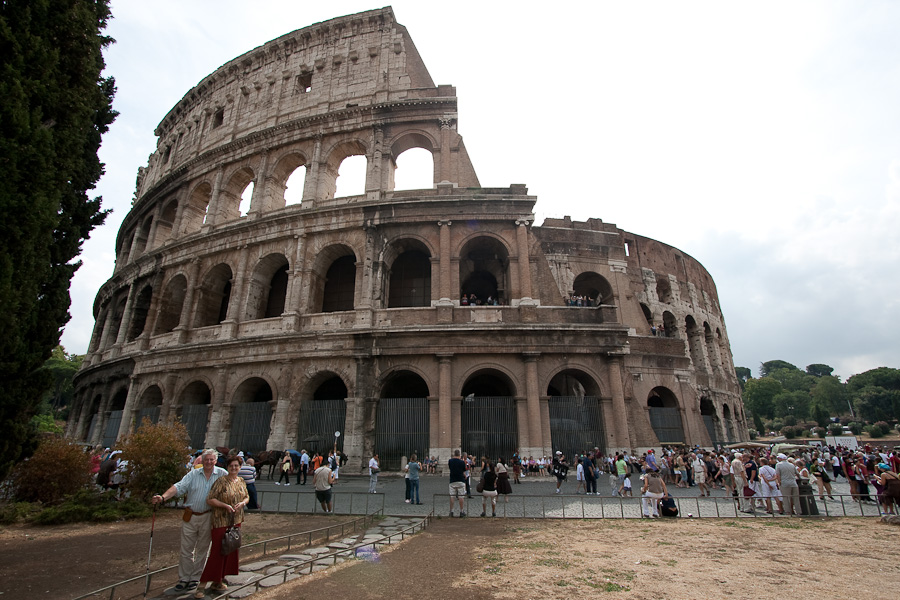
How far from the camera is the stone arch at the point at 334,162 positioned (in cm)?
1892

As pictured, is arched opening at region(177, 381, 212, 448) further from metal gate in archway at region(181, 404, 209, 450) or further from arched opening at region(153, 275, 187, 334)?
arched opening at region(153, 275, 187, 334)

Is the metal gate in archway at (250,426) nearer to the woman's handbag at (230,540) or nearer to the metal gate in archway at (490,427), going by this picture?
the metal gate in archway at (490,427)

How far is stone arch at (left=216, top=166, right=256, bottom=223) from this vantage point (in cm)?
2039

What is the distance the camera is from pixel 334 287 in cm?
1908

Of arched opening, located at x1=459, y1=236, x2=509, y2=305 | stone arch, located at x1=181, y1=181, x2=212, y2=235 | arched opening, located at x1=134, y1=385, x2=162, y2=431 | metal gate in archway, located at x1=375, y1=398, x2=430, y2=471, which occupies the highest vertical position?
stone arch, located at x1=181, y1=181, x2=212, y2=235

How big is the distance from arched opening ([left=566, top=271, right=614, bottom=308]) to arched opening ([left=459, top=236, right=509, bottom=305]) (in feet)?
13.7

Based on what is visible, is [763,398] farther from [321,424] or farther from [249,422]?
[249,422]

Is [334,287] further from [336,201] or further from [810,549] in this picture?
[810,549]

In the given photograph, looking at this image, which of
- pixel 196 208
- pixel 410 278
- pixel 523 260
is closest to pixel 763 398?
pixel 523 260

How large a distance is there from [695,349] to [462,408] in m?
15.8

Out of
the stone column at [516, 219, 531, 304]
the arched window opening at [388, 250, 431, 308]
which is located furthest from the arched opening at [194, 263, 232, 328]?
the stone column at [516, 219, 531, 304]

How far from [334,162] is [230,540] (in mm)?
17724

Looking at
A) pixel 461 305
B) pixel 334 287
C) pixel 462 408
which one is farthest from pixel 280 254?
pixel 462 408

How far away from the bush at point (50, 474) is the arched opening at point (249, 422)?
251 inches
